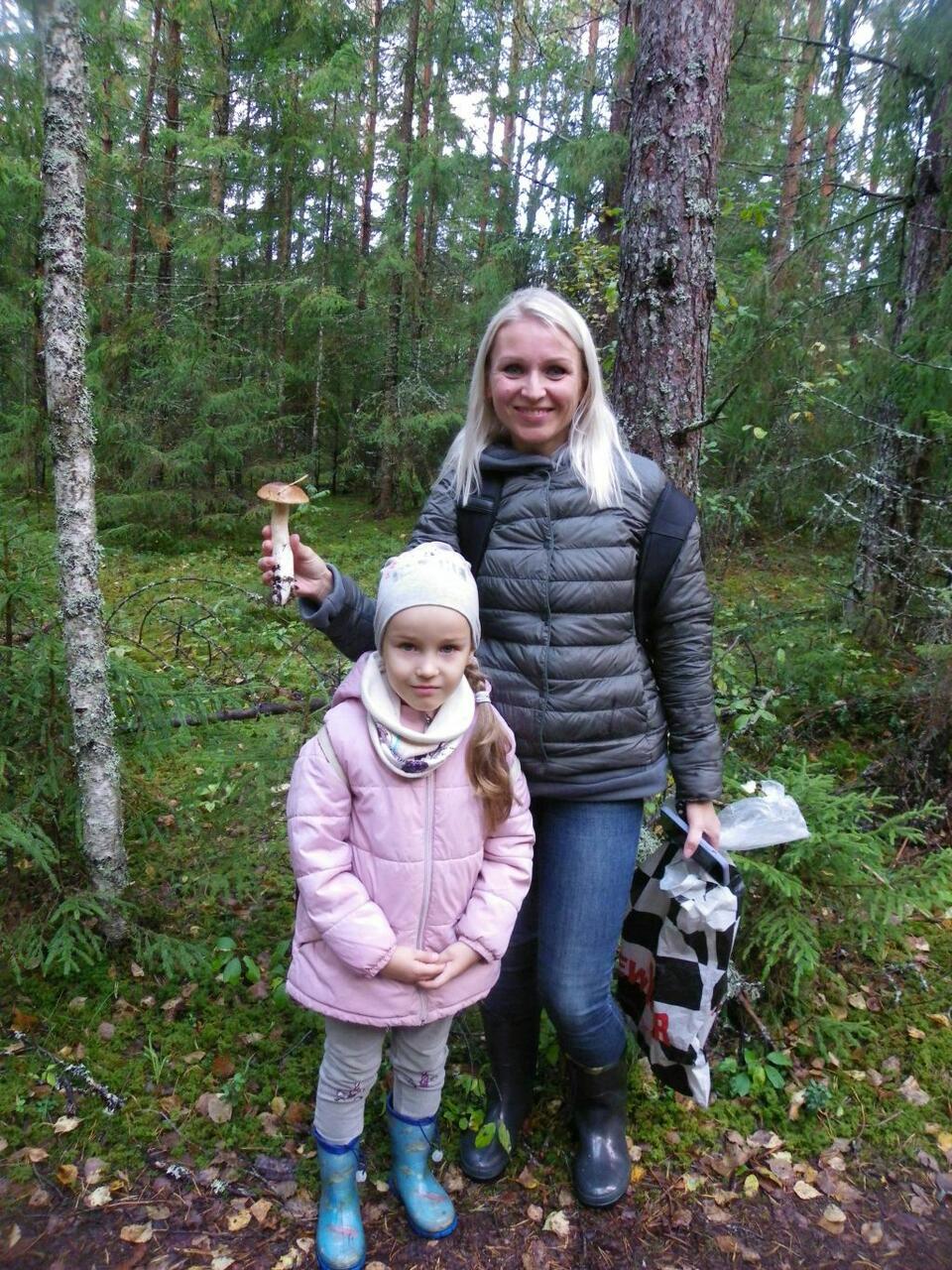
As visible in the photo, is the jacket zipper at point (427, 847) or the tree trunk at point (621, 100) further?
the tree trunk at point (621, 100)

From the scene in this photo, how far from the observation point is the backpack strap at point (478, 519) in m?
2.19

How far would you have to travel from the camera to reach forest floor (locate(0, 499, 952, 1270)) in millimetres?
2381

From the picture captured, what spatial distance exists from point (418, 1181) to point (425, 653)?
5.68ft

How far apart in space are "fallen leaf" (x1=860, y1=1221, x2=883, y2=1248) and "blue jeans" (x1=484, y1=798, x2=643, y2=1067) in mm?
1086

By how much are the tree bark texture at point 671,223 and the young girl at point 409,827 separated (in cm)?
144

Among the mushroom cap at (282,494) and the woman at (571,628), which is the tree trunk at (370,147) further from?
the mushroom cap at (282,494)

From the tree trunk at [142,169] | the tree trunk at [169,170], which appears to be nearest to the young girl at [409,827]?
the tree trunk at [142,169]

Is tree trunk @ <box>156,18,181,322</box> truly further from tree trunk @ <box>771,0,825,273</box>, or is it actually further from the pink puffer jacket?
the pink puffer jacket

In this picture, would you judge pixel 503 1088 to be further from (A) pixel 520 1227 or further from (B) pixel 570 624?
(B) pixel 570 624

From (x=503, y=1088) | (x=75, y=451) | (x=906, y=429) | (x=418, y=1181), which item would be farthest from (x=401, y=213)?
(x=418, y=1181)

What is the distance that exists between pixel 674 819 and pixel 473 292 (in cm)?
1522

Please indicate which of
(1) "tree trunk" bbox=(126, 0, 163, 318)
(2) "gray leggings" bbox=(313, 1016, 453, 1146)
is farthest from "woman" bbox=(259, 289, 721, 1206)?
(1) "tree trunk" bbox=(126, 0, 163, 318)

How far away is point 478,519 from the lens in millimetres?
2197

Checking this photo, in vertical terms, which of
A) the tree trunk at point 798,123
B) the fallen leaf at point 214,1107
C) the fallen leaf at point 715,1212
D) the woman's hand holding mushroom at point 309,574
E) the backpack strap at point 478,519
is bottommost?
the fallen leaf at point 214,1107
